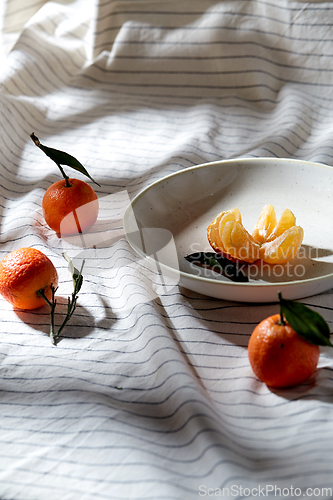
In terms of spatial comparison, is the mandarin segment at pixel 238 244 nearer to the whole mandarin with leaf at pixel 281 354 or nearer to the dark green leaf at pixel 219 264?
the dark green leaf at pixel 219 264

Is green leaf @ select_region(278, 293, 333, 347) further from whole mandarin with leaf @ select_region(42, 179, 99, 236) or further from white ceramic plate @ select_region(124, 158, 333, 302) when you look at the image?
whole mandarin with leaf @ select_region(42, 179, 99, 236)

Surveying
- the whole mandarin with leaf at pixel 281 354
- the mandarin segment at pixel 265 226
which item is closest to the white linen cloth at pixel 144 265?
the whole mandarin with leaf at pixel 281 354

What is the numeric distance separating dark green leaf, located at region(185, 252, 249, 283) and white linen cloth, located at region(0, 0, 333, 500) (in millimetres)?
54

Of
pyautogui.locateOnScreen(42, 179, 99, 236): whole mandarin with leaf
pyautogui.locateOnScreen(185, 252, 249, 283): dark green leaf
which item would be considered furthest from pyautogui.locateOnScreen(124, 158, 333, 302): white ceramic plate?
pyautogui.locateOnScreen(42, 179, 99, 236): whole mandarin with leaf

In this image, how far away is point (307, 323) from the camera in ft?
1.98

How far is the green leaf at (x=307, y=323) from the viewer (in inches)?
23.6

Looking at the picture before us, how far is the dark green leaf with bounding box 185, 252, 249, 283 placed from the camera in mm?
785

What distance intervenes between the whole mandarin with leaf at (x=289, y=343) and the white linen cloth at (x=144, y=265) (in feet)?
0.12

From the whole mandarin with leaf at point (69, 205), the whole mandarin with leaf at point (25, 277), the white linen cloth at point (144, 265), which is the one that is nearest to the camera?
the white linen cloth at point (144, 265)

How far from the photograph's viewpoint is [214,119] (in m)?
1.46

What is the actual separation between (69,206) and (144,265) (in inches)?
7.7

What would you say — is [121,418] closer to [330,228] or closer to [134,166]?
[330,228]

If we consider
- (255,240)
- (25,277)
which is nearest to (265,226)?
(255,240)

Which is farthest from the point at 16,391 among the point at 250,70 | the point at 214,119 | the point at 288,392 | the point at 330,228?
the point at 250,70
